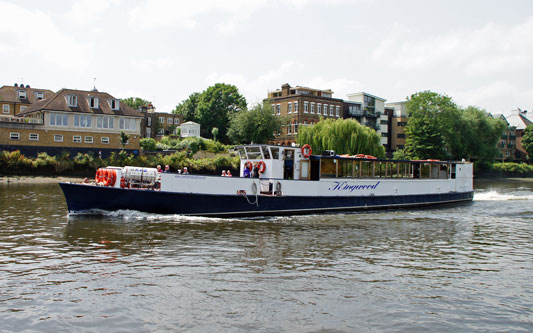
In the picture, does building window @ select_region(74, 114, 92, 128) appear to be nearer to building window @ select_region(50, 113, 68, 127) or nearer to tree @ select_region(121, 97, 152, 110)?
building window @ select_region(50, 113, 68, 127)

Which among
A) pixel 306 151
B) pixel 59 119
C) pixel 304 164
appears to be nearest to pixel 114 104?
pixel 59 119

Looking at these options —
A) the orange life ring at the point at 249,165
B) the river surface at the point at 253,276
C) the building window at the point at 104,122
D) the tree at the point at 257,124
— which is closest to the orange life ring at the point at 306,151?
the orange life ring at the point at 249,165

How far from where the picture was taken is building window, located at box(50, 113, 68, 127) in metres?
57.9

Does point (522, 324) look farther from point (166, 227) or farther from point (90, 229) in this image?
point (90, 229)

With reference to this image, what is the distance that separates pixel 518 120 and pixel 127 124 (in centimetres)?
11381

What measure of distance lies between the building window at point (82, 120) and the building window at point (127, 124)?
164 inches

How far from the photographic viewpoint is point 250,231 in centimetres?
2139

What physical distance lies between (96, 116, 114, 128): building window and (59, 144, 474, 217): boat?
3850cm

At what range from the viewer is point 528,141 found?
11812cm

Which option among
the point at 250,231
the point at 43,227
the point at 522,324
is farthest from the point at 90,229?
the point at 522,324

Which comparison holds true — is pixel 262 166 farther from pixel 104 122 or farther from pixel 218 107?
pixel 218 107

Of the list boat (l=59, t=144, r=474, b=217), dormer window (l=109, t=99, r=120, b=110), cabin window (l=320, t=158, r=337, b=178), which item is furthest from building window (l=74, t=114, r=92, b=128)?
cabin window (l=320, t=158, r=337, b=178)

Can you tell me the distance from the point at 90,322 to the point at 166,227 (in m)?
11.4

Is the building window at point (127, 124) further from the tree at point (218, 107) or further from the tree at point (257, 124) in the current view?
the tree at point (218, 107)
